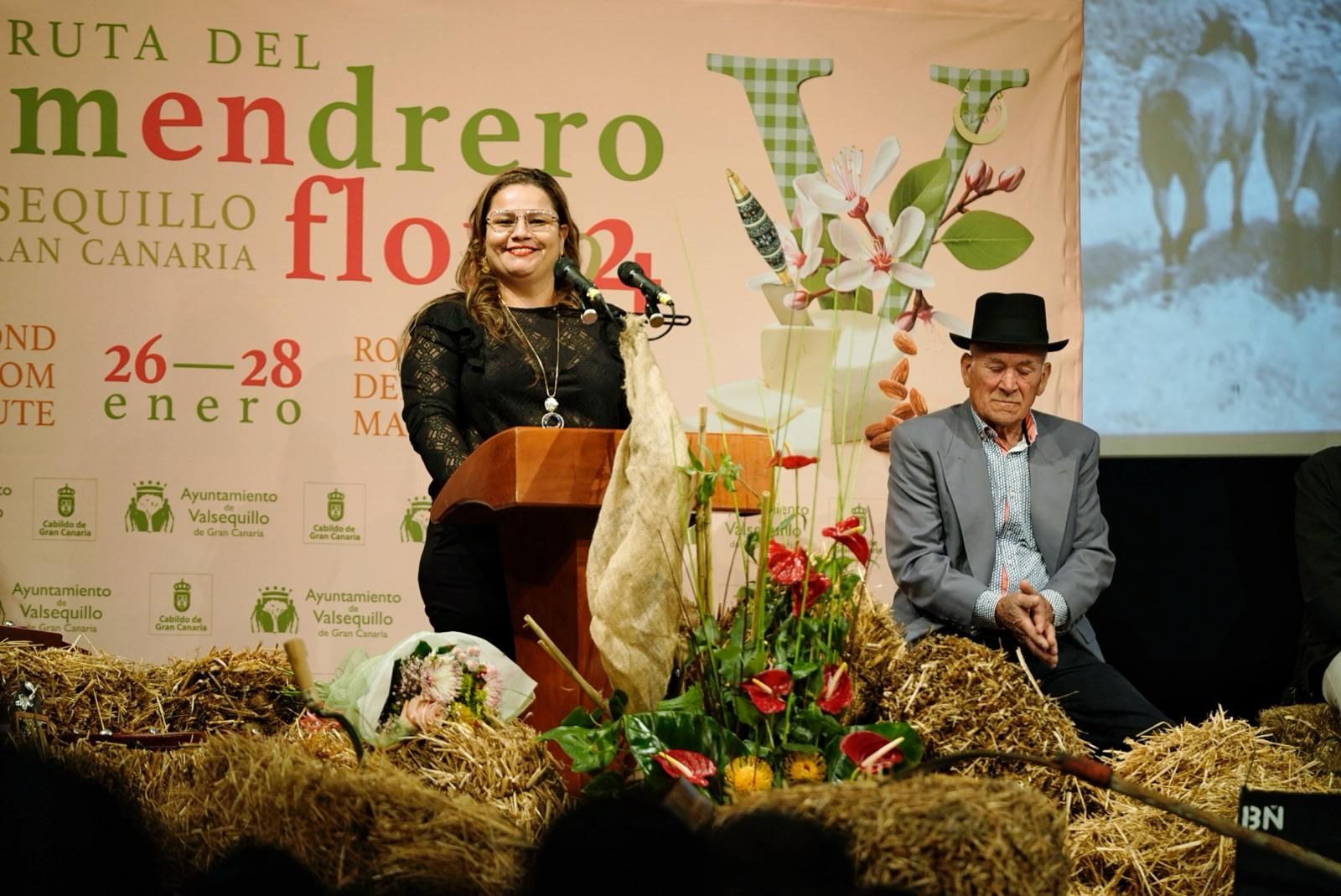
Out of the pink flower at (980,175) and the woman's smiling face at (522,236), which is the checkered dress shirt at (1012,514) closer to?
the pink flower at (980,175)

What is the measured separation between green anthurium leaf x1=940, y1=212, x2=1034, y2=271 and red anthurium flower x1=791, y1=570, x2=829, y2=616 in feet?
8.19

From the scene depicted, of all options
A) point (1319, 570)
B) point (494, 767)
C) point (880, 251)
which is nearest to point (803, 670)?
point (494, 767)

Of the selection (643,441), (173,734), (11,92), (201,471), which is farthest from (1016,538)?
(11,92)

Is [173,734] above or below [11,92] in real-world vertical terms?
below

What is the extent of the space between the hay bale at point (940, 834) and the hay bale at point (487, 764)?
17.5 inches

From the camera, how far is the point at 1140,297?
14.5ft

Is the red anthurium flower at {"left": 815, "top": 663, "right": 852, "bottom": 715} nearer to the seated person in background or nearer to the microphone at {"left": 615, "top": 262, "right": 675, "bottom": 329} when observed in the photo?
the microphone at {"left": 615, "top": 262, "right": 675, "bottom": 329}

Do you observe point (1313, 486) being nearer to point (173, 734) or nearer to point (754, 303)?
point (754, 303)

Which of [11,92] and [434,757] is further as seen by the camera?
[11,92]

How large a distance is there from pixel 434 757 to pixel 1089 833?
1.14 m

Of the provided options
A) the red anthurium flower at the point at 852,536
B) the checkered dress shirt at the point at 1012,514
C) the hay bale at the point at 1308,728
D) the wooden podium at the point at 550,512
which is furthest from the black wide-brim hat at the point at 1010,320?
the red anthurium flower at the point at 852,536

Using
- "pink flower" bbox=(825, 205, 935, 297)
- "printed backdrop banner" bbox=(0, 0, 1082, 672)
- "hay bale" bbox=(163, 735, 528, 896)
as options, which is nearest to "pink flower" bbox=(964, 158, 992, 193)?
"printed backdrop banner" bbox=(0, 0, 1082, 672)

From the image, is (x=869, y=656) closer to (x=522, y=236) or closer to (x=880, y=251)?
(x=522, y=236)

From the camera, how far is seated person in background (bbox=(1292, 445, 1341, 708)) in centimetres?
339
